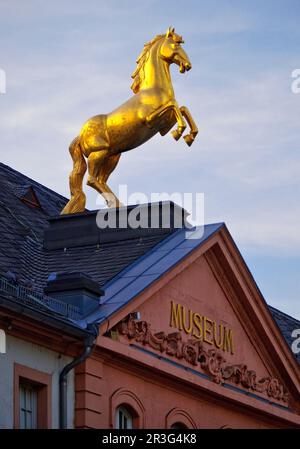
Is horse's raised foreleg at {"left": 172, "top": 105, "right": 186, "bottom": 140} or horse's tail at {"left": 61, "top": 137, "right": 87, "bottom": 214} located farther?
horse's tail at {"left": 61, "top": 137, "right": 87, "bottom": 214}

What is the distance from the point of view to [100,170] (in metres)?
50.6

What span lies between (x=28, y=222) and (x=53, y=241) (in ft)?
9.57

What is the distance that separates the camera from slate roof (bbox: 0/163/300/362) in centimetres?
4547

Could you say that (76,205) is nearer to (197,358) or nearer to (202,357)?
(202,357)

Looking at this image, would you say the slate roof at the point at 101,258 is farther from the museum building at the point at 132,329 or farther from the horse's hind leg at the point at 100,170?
the horse's hind leg at the point at 100,170

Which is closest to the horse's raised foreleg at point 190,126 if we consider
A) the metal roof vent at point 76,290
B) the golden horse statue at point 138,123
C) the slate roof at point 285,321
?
the golden horse statue at point 138,123

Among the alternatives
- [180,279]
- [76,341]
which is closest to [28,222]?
[180,279]

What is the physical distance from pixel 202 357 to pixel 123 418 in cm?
363

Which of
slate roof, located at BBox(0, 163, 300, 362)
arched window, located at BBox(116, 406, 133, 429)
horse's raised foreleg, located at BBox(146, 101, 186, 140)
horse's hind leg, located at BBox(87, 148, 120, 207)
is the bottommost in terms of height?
arched window, located at BBox(116, 406, 133, 429)

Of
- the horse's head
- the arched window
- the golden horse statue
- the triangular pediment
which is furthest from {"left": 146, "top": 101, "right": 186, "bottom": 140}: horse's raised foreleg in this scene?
the arched window

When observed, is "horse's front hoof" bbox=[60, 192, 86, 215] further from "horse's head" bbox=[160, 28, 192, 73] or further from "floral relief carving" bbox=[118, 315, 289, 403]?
"floral relief carving" bbox=[118, 315, 289, 403]

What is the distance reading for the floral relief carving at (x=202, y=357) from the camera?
149 feet

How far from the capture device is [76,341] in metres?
43.0

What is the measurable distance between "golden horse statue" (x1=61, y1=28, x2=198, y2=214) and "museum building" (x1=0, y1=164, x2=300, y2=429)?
4.03 ft
